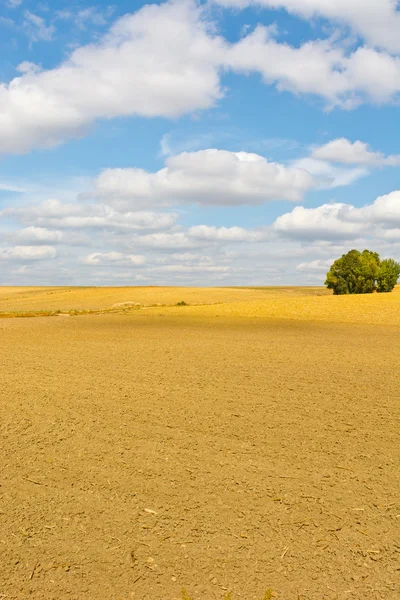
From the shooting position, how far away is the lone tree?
8125 centimetres

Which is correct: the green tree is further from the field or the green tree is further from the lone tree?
the field

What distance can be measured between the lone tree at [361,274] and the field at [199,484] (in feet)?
231

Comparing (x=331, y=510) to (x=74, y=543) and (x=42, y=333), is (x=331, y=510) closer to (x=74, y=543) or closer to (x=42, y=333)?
(x=74, y=543)

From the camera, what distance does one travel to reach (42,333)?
2706cm

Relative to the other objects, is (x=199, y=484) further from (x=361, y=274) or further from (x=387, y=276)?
(x=387, y=276)

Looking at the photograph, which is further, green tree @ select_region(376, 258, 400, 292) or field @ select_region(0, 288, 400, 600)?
green tree @ select_region(376, 258, 400, 292)

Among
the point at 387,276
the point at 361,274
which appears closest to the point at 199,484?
the point at 361,274

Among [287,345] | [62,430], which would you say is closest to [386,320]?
[287,345]

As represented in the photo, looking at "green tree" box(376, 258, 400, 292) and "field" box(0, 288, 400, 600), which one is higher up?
"green tree" box(376, 258, 400, 292)

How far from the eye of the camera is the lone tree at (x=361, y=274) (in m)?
81.2

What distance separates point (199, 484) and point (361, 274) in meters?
80.1

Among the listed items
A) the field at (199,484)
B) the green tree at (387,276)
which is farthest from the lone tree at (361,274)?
the field at (199,484)

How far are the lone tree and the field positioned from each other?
70.4m

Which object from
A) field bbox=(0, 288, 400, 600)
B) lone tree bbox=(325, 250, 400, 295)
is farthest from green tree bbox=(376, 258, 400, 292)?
field bbox=(0, 288, 400, 600)
